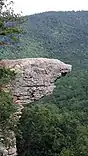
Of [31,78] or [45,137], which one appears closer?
[31,78]

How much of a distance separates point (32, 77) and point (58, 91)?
171 feet

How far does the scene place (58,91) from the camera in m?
66.6

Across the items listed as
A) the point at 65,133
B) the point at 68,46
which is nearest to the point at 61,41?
the point at 68,46

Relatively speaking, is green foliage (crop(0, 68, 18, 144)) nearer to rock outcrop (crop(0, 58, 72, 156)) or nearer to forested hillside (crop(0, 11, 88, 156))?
rock outcrop (crop(0, 58, 72, 156))

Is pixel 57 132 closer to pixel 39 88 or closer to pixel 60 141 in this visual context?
pixel 60 141

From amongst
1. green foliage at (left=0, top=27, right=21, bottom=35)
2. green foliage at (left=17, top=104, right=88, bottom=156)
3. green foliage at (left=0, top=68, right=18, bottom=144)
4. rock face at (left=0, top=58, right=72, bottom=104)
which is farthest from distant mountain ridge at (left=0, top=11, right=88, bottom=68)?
green foliage at (left=0, top=68, right=18, bottom=144)

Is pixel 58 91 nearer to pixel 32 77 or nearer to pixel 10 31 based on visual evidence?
pixel 32 77

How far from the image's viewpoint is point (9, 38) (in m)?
13.6

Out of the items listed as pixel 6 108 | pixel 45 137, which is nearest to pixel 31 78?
pixel 6 108

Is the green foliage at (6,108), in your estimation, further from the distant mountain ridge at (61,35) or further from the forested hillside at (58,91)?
the distant mountain ridge at (61,35)

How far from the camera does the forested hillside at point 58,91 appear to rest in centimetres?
2250

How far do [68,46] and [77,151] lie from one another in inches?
2823

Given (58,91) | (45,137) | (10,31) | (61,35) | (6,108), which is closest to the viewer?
(6,108)

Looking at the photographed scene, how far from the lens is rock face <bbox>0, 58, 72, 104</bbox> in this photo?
14.2m
